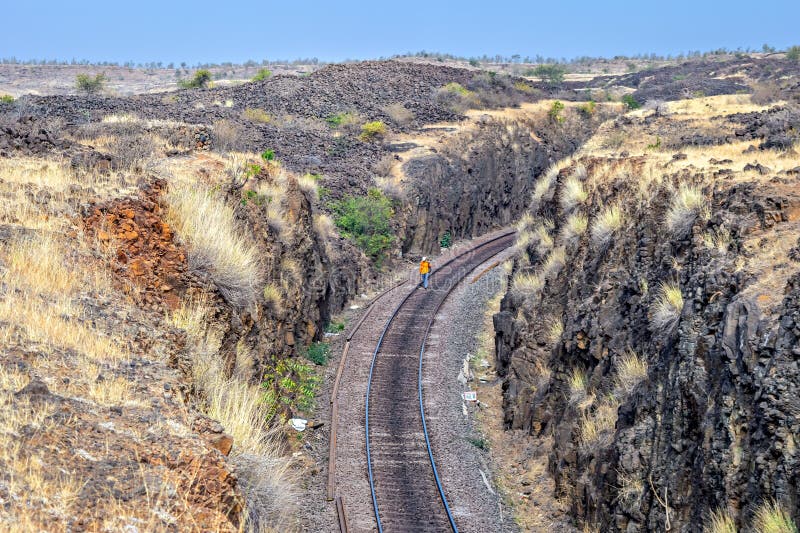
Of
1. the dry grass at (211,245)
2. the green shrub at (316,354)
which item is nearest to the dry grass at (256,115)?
the green shrub at (316,354)

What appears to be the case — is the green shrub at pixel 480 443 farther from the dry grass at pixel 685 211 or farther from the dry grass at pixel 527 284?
the dry grass at pixel 685 211

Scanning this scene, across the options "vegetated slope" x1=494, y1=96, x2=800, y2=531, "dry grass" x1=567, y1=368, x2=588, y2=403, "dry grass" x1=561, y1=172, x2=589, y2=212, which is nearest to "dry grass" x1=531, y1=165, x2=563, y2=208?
"vegetated slope" x1=494, y1=96, x2=800, y2=531

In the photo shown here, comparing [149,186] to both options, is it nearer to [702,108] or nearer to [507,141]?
[702,108]

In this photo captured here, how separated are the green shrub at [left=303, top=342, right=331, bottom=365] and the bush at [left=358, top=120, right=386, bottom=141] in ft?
84.8

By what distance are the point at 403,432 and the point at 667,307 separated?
755 cm

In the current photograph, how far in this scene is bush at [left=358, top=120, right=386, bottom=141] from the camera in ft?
155

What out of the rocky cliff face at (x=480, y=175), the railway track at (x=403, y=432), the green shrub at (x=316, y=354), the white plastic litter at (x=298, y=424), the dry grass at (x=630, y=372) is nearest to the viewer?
the dry grass at (x=630, y=372)

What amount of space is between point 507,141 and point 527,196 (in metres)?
4.39

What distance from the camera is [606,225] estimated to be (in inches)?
682

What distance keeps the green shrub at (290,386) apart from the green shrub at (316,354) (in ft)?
1.64

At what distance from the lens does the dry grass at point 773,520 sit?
24.4 feet

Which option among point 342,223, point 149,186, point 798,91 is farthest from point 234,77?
point 149,186

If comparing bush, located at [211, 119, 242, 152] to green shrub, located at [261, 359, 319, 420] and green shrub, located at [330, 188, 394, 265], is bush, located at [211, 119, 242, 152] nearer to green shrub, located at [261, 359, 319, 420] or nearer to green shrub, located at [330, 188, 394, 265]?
green shrub, located at [330, 188, 394, 265]

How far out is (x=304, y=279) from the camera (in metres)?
23.7
